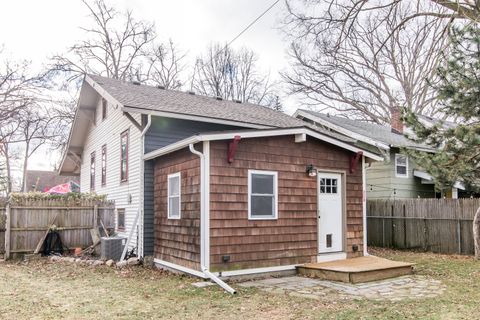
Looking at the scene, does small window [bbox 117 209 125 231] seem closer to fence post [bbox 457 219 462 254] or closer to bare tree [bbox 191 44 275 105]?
fence post [bbox 457 219 462 254]

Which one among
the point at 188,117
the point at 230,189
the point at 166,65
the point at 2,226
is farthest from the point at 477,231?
the point at 166,65

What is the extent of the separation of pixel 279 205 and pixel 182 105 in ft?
15.7

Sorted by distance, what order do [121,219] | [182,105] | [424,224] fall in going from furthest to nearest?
[424,224] < [121,219] < [182,105]

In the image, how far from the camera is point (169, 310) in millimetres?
5984

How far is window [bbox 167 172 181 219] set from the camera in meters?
9.39

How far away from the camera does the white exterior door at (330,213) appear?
9641mm

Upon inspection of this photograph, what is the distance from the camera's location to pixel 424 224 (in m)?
13.2

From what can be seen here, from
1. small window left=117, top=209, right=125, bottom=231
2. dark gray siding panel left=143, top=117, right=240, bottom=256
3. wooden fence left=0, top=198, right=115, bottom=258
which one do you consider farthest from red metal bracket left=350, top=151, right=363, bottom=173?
wooden fence left=0, top=198, right=115, bottom=258

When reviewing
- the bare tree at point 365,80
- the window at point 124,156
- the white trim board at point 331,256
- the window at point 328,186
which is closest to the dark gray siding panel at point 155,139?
the window at point 124,156

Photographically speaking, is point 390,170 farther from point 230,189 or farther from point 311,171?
point 230,189

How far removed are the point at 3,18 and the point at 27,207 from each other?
6621 millimetres

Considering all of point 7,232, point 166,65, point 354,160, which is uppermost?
point 166,65

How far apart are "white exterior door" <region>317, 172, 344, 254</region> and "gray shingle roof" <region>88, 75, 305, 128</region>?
1.94 m

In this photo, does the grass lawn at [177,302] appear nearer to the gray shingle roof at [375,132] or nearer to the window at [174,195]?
the window at [174,195]
